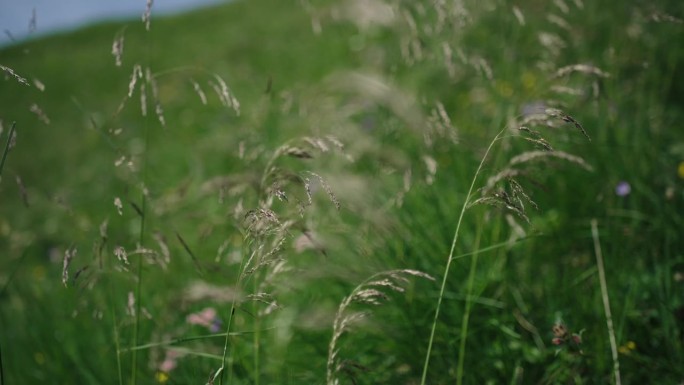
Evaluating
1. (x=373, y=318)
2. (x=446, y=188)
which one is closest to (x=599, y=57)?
(x=446, y=188)

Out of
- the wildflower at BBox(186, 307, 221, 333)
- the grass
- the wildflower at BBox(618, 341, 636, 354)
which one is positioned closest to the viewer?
the grass

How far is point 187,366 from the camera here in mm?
1855

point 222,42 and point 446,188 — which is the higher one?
point 446,188

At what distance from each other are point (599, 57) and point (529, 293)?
5.15 ft

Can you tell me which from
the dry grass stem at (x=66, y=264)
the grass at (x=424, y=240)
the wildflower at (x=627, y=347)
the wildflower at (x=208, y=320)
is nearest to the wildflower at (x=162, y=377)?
the grass at (x=424, y=240)

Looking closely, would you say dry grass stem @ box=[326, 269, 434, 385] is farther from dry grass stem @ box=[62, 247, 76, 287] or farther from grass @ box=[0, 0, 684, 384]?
dry grass stem @ box=[62, 247, 76, 287]

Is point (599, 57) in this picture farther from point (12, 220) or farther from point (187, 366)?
point (12, 220)

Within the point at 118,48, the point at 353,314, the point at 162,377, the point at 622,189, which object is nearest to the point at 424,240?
the point at 622,189

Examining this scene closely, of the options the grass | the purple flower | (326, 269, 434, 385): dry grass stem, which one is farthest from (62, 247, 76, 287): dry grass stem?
the purple flower

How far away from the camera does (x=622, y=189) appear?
203 cm

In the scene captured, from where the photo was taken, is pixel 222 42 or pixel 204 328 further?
pixel 222 42

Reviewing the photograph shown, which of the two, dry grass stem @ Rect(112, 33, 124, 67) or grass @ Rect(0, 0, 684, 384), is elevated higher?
dry grass stem @ Rect(112, 33, 124, 67)

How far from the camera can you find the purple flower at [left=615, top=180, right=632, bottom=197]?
6.64ft

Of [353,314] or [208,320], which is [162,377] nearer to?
[208,320]
